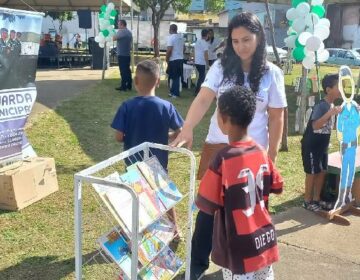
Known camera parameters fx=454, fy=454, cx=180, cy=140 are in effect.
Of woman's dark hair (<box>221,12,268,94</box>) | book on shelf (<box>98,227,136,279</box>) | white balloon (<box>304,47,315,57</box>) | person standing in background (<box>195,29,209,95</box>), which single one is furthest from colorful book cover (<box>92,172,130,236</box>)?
person standing in background (<box>195,29,209,95</box>)

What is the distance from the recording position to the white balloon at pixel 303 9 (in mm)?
5905

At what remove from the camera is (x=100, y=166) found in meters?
2.28

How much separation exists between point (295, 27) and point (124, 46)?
6.33 meters

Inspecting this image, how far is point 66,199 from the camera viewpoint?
459 centimetres

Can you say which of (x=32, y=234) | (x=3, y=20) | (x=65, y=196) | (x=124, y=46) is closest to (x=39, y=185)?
(x=65, y=196)

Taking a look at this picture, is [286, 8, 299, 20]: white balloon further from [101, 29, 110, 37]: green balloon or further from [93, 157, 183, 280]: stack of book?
[101, 29, 110, 37]: green balloon

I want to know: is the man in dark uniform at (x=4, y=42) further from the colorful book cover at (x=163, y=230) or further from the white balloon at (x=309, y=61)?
the white balloon at (x=309, y=61)

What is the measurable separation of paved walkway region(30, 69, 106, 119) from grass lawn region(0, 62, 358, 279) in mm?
553

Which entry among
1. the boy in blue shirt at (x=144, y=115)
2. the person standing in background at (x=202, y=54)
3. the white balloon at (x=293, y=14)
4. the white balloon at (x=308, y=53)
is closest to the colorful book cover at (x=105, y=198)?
the boy in blue shirt at (x=144, y=115)

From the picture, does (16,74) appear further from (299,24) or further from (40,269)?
(299,24)

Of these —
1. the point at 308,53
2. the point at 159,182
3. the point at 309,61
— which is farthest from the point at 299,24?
the point at 159,182

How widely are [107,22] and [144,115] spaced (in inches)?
391

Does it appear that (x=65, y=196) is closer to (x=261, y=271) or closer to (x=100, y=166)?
(x=100, y=166)

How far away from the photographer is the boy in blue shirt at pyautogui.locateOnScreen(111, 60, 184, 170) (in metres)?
3.30
